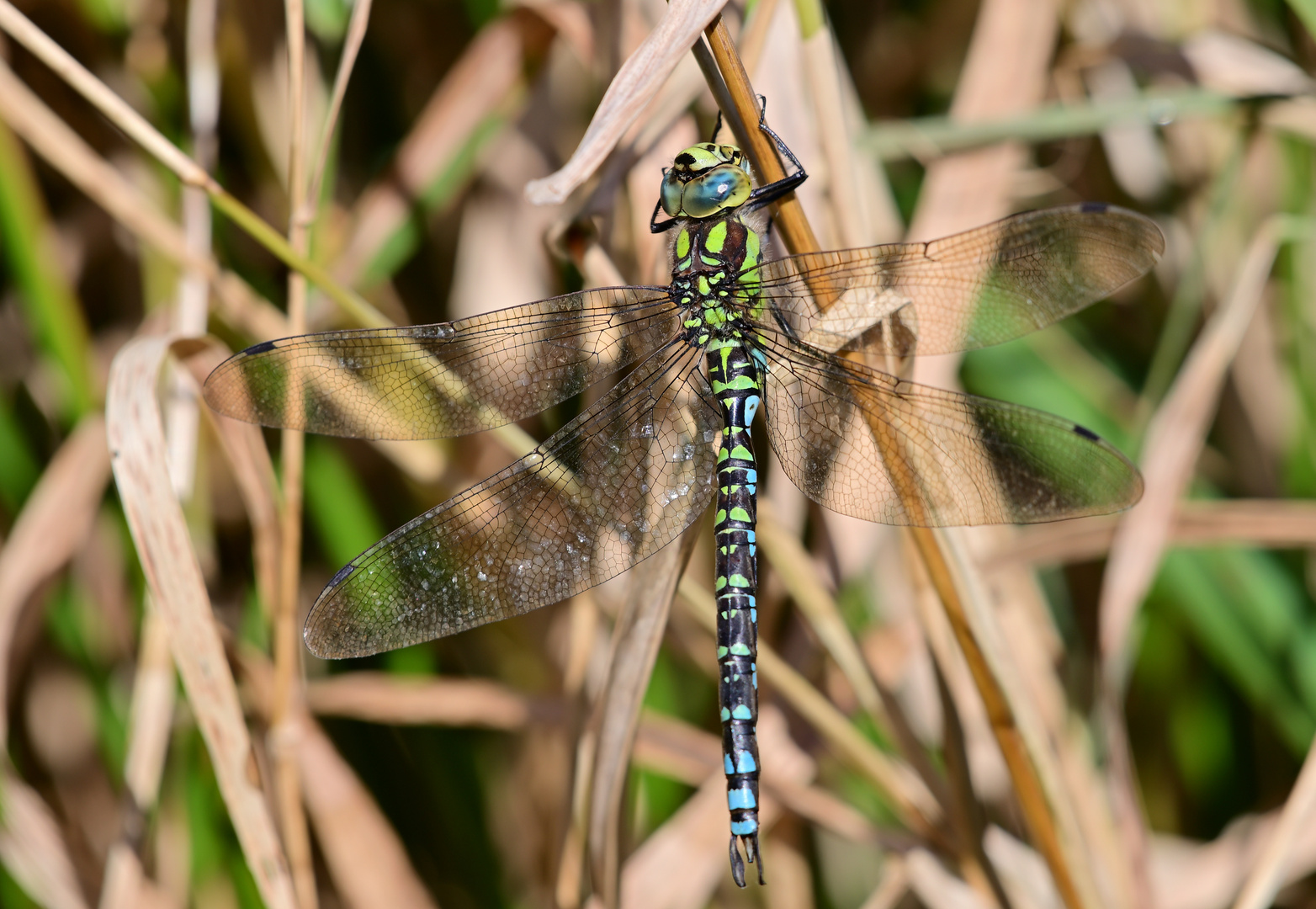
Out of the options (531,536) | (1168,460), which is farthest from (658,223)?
(1168,460)

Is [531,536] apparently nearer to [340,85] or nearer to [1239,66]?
[340,85]

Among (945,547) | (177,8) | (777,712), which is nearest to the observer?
(945,547)

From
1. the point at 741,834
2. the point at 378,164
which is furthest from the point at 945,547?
the point at 378,164

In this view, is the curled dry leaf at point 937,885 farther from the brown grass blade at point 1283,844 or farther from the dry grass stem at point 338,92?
the dry grass stem at point 338,92

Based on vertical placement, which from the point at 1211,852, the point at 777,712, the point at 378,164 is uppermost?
the point at 378,164

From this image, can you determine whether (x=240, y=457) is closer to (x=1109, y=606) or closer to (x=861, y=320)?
(x=861, y=320)
